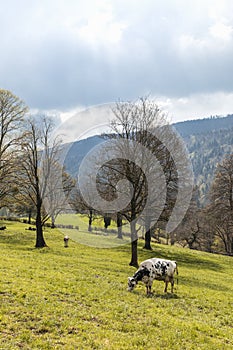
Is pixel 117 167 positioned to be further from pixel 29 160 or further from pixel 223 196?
pixel 223 196

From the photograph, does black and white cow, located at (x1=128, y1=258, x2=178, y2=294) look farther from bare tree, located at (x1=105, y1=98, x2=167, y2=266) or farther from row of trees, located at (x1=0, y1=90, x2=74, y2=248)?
row of trees, located at (x1=0, y1=90, x2=74, y2=248)

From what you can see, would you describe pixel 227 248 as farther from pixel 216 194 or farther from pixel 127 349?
pixel 127 349

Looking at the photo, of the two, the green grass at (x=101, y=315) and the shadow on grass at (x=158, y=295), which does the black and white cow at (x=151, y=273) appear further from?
the green grass at (x=101, y=315)

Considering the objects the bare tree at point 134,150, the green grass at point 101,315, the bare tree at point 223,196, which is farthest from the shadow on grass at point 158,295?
the bare tree at point 223,196

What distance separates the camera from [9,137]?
42344 millimetres

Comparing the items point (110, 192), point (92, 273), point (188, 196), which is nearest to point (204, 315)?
point (92, 273)

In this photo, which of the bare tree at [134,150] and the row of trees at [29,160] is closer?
the bare tree at [134,150]

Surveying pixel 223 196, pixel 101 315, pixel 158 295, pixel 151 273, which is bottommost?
pixel 158 295

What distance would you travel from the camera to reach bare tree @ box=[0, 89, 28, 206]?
40.2 m

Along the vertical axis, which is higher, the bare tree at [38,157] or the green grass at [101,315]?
the bare tree at [38,157]

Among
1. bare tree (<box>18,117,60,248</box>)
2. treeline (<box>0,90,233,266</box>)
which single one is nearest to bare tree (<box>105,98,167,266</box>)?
treeline (<box>0,90,233,266</box>)

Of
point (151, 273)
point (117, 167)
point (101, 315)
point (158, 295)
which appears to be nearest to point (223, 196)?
point (117, 167)

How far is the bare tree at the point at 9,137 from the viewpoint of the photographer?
132 ft

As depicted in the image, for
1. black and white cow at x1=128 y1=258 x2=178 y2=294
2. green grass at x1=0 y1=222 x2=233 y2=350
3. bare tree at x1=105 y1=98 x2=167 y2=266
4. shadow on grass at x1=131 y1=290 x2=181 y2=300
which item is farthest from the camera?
bare tree at x1=105 y1=98 x2=167 y2=266
